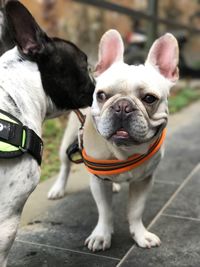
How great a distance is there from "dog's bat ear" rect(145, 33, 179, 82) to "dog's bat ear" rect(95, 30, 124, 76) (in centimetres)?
19

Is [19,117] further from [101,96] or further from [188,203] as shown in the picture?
[188,203]

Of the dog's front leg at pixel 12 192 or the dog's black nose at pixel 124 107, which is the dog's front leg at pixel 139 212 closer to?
the dog's black nose at pixel 124 107

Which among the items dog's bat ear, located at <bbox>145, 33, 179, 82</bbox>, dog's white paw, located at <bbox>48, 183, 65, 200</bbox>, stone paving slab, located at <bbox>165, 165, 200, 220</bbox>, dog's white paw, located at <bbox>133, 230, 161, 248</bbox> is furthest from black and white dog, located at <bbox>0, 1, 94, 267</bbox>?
dog's white paw, located at <bbox>48, 183, 65, 200</bbox>

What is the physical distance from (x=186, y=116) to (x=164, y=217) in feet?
13.0

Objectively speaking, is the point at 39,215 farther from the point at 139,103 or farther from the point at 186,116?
the point at 186,116

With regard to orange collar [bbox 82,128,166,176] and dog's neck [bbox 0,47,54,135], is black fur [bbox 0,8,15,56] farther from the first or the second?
orange collar [bbox 82,128,166,176]

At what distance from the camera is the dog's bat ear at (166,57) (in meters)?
2.96

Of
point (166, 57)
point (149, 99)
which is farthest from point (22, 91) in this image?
point (166, 57)

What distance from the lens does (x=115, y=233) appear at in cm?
348

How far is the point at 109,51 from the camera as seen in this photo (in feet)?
9.90

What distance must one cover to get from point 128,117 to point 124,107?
0.19ft

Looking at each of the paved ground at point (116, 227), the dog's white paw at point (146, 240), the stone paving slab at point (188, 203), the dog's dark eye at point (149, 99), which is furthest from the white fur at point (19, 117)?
the stone paving slab at point (188, 203)

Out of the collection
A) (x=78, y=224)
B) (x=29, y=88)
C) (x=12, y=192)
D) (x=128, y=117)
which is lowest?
(x=78, y=224)

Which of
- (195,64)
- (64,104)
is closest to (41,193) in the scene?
(64,104)
